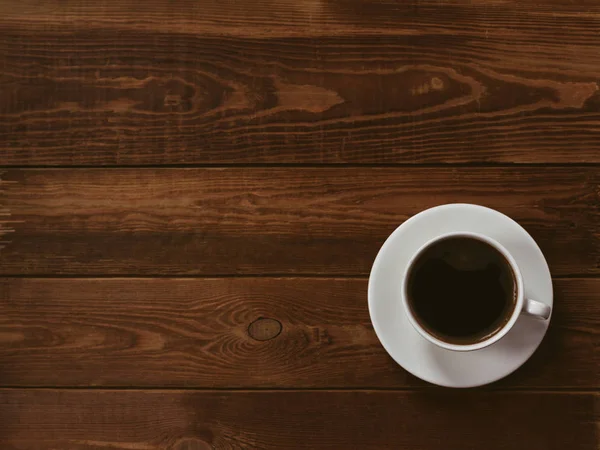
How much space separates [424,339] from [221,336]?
250 millimetres

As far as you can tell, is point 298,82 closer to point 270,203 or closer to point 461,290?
point 270,203

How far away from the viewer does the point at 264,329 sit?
2.47ft

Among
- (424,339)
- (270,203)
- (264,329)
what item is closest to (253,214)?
(270,203)

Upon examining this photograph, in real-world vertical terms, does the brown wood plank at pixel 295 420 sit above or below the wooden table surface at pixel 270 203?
below

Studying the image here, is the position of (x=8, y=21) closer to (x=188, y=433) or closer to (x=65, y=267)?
(x=65, y=267)

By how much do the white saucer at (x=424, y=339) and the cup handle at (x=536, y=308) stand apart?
43 millimetres

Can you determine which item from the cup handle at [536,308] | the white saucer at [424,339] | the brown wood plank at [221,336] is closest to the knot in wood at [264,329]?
the brown wood plank at [221,336]

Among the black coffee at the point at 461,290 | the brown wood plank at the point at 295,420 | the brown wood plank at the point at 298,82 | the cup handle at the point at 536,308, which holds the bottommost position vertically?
the brown wood plank at the point at 295,420

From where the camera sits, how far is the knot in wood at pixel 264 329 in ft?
2.47

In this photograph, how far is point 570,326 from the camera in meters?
0.74

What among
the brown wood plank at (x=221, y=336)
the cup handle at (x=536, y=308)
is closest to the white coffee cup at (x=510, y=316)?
the cup handle at (x=536, y=308)

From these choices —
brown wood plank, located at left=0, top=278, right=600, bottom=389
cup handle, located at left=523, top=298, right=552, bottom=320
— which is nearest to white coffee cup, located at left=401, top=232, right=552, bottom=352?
cup handle, located at left=523, top=298, right=552, bottom=320

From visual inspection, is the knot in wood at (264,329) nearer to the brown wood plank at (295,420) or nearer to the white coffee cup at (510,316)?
the brown wood plank at (295,420)

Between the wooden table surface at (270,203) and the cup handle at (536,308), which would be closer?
the cup handle at (536,308)
